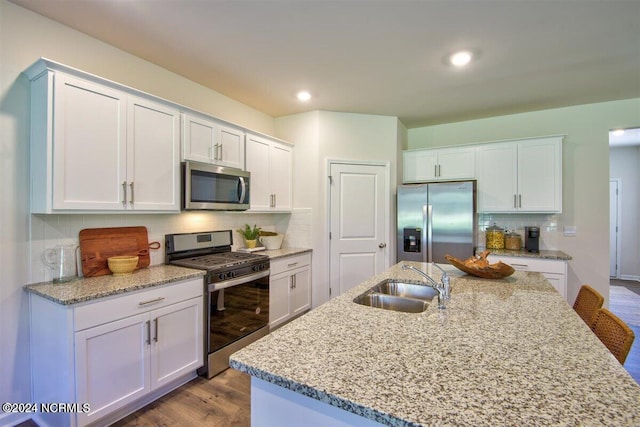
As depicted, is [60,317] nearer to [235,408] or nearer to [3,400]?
[3,400]

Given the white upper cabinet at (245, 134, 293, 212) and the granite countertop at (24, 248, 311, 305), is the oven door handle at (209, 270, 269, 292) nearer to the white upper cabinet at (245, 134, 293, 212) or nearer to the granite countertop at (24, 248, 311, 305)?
the granite countertop at (24, 248, 311, 305)

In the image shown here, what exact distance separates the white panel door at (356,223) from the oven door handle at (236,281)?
1.13 m

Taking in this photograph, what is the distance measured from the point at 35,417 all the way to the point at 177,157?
196 cm

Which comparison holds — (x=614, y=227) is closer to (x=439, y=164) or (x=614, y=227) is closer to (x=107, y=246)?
(x=439, y=164)

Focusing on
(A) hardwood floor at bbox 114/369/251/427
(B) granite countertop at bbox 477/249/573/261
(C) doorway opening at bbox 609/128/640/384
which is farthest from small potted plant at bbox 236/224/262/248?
(C) doorway opening at bbox 609/128/640/384

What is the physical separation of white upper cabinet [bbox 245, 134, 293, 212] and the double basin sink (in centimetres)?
186

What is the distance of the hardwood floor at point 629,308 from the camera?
2.73 meters

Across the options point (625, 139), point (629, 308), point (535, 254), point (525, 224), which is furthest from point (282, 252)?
point (625, 139)

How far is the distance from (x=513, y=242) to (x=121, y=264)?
4.02 m

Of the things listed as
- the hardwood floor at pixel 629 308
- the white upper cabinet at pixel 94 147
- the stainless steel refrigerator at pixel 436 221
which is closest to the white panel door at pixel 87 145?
the white upper cabinet at pixel 94 147

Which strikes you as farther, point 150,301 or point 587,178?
point 587,178

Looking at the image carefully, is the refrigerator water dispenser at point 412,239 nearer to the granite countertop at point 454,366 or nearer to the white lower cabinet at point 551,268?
the white lower cabinet at point 551,268

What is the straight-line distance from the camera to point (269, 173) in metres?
3.54

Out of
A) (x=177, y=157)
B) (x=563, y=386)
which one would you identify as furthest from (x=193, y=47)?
(x=563, y=386)
